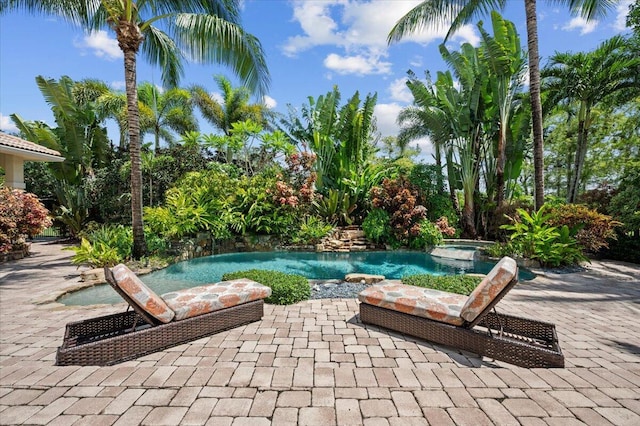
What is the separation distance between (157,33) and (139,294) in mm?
9331

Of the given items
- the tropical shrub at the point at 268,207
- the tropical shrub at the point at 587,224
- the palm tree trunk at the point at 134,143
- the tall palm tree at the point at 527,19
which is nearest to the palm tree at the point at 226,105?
the tropical shrub at the point at 268,207

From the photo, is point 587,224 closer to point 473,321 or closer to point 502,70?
point 502,70

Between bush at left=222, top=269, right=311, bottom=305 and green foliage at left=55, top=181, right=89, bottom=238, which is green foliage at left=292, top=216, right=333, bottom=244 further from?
green foliage at left=55, top=181, right=89, bottom=238

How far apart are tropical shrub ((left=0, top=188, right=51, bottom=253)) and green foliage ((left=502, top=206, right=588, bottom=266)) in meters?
14.3

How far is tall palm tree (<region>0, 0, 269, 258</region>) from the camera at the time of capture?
7.91 meters

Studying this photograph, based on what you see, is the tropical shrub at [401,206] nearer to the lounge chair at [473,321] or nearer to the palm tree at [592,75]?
the palm tree at [592,75]

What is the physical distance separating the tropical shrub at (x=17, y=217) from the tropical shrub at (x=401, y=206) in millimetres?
11620

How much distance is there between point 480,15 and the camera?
438 inches

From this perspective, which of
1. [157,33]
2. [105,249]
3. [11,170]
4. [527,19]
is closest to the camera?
[105,249]

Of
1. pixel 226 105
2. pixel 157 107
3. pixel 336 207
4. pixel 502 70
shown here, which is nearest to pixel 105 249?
pixel 336 207

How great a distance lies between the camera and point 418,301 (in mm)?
3656

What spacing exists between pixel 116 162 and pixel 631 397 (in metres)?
18.2

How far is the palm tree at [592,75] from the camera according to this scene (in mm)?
11648

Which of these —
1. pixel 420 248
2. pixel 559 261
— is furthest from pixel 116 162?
pixel 559 261
